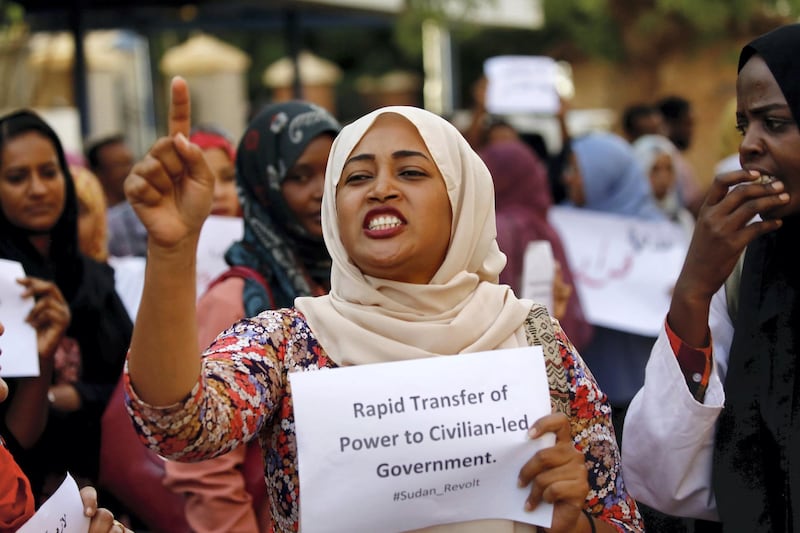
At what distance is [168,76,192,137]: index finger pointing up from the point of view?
73.0 inches

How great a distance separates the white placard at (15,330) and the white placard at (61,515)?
108cm

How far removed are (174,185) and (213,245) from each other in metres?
2.62

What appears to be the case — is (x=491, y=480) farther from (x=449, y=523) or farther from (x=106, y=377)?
(x=106, y=377)

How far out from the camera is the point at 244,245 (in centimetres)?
358

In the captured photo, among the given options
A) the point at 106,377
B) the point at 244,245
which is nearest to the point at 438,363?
the point at 244,245

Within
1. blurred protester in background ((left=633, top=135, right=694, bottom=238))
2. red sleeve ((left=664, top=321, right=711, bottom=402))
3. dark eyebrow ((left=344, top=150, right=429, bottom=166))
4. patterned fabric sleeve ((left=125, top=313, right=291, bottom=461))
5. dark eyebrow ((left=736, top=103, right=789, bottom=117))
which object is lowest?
blurred protester in background ((left=633, top=135, right=694, bottom=238))

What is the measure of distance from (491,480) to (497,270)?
0.51m

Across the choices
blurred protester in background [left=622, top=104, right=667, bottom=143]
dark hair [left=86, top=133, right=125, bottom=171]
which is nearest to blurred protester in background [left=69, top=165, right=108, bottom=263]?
dark hair [left=86, top=133, right=125, bottom=171]

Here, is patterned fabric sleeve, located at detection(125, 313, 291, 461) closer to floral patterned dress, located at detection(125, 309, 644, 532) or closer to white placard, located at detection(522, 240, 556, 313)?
floral patterned dress, located at detection(125, 309, 644, 532)

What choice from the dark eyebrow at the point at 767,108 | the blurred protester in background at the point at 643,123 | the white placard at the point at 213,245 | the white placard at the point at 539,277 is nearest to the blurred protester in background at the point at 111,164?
the white placard at the point at 213,245

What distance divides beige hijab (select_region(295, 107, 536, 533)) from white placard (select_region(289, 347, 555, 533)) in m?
0.08

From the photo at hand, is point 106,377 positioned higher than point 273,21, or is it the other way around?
point 273,21

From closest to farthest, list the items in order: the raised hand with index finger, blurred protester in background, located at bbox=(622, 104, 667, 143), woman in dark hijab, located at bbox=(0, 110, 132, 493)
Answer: the raised hand with index finger → woman in dark hijab, located at bbox=(0, 110, 132, 493) → blurred protester in background, located at bbox=(622, 104, 667, 143)

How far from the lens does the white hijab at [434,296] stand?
2.27 m
